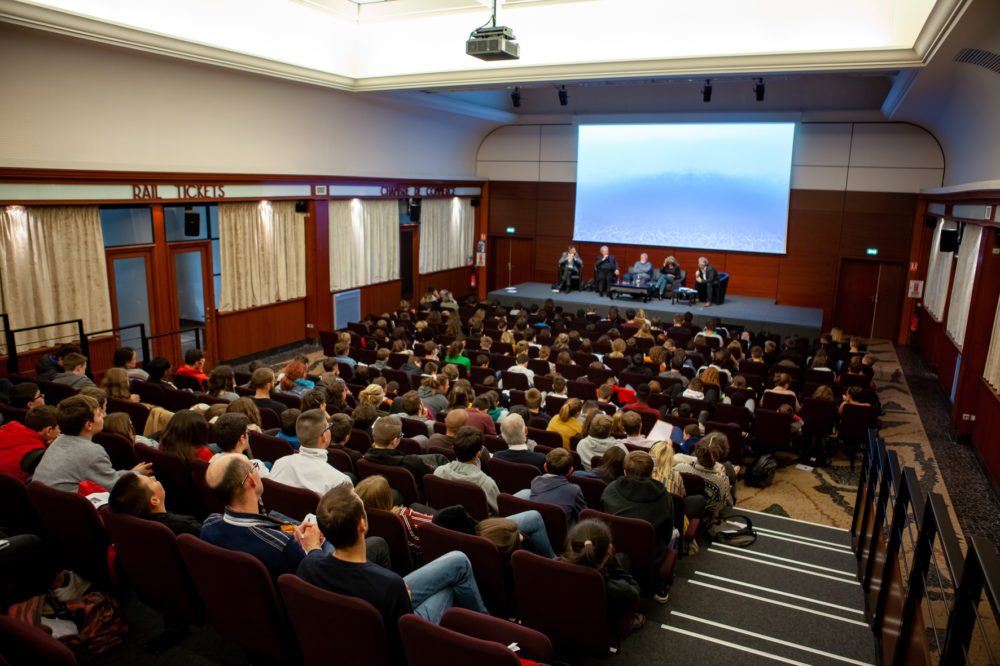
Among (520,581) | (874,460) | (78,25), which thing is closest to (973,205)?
(874,460)

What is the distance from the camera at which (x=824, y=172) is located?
48.9 feet

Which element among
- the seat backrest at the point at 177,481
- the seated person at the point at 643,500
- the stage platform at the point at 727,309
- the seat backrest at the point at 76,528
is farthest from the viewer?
the stage platform at the point at 727,309

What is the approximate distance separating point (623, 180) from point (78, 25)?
12.4 meters

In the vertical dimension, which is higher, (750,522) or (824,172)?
(824,172)

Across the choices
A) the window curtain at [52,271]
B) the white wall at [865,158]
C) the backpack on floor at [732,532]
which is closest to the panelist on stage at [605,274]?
the white wall at [865,158]

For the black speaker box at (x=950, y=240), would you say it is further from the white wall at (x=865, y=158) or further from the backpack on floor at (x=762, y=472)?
the backpack on floor at (x=762, y=472)

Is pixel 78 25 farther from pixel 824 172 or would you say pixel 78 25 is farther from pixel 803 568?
pixel 824 172

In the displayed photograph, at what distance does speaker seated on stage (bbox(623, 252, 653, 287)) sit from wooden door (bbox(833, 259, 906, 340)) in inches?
173

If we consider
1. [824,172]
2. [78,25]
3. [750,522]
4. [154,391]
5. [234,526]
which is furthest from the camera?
[824,172]

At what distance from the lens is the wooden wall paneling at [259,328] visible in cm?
1118

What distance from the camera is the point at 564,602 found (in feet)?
10.4

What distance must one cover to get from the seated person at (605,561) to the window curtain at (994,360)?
6.44 meters

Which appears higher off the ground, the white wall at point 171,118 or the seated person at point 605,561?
the white wall at point 171,118

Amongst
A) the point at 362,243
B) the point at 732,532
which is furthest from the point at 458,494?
the point at 362,243
